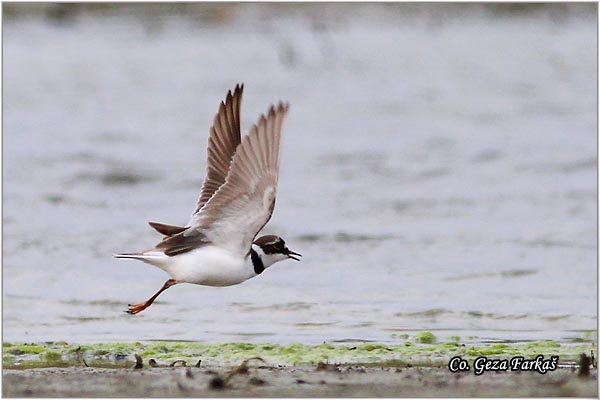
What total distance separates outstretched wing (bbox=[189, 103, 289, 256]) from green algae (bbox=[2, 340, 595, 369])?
0.77 metres

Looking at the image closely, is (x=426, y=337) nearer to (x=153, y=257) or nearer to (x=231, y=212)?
(x=231, y=212)

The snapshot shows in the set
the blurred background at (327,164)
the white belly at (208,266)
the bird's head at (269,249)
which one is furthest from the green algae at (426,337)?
the white belly at (208,266)

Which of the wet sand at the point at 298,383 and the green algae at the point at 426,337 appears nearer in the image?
the wet sand at the point at 298,383

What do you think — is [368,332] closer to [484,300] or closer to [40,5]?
[484,300]

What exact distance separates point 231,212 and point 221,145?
0.56 m

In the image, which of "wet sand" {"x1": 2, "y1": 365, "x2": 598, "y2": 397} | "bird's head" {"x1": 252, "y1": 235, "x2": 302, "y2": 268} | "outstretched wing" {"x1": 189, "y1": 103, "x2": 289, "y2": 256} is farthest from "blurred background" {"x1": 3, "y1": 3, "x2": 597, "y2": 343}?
Answer: "wet sand" {"x1": 2, "y1": 365, "x2": 598, "y2": 397}

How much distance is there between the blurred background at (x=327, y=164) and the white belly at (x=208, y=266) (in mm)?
952

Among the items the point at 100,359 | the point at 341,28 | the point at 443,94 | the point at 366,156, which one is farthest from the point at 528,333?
the point at 341,28

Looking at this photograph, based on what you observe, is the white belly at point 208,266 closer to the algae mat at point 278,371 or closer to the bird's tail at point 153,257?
the bird's tail at point 153,257

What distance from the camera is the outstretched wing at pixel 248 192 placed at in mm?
7246

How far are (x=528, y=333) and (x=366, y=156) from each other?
794 cm

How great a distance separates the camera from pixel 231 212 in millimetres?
7500

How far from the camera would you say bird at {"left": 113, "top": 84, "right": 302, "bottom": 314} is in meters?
7.30

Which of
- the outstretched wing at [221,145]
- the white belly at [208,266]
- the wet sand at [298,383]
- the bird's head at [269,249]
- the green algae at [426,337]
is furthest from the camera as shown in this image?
the green algae at [426,337]
